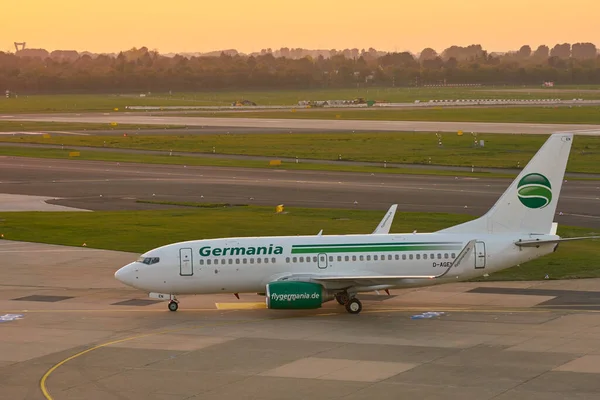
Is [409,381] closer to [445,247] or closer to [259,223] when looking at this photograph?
[445,247]

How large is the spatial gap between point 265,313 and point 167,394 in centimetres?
1343

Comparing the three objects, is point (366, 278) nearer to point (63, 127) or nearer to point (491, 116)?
point (63, 127)

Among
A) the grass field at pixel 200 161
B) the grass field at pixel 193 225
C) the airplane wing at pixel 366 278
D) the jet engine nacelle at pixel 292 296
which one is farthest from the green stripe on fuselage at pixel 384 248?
the grass field at pixel 200 161

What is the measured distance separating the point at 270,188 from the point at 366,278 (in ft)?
159

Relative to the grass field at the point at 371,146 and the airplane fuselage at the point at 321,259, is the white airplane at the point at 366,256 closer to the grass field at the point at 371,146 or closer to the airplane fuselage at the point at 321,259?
the airplane fuselage at the point at 321,259

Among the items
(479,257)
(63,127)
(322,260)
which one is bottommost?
(63,127)

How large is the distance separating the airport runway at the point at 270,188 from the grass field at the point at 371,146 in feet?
33.7

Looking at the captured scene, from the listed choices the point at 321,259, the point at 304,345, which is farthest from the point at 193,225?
the point at 304,345

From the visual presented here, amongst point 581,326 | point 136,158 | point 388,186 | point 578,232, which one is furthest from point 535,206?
point 136,158

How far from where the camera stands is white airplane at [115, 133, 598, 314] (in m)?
45.2

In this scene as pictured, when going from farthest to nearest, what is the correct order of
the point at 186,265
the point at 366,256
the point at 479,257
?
the point at 186,265
the point at 366,256
the point at 479,257

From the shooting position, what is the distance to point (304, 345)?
3962 cm

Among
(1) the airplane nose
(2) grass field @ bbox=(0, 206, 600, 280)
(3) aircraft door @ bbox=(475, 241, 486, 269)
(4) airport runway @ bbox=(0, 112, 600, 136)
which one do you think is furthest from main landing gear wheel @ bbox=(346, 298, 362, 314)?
(4) airport runway @ bbox=(0, 112, 600, 136)

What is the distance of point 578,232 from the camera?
65.4 metres
